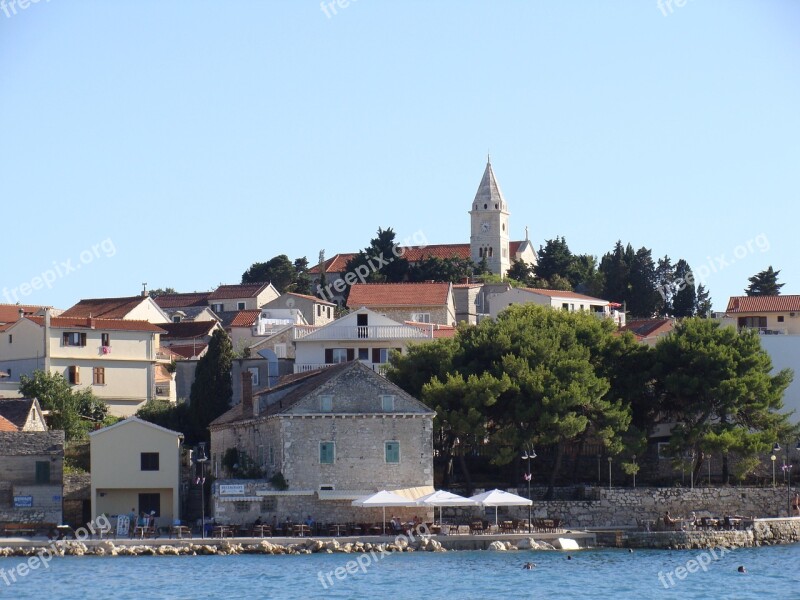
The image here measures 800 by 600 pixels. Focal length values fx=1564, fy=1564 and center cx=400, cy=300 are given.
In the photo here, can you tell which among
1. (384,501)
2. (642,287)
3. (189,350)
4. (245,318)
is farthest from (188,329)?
(384,501)

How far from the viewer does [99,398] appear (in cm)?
8162

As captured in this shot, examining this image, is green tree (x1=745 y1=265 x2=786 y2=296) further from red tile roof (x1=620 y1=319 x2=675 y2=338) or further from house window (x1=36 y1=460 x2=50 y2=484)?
house window (x1=36 y1=460 x2=50 y2=484)

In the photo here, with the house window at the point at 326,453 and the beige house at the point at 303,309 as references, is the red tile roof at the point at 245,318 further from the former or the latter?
the house window at the point at 326,453

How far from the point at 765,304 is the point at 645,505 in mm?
29320

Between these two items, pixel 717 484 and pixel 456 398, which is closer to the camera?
pixel 456 398

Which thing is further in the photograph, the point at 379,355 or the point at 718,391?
the point at 379,355

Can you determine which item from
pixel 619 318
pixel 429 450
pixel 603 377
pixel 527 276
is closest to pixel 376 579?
→ pixel 429 450

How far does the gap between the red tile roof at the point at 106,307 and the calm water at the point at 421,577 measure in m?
44.9

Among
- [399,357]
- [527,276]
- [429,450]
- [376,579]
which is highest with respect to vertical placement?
[527,276]

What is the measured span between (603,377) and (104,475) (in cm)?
2098

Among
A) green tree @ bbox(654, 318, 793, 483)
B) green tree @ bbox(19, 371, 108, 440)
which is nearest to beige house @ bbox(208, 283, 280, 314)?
green tree @ bbox(19, 371, 108, 440)

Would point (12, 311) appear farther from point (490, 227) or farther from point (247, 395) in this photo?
point (490, 227)

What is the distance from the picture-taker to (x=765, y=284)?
123 meters

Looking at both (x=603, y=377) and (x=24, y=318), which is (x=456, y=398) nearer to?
(x=603, y=377)
